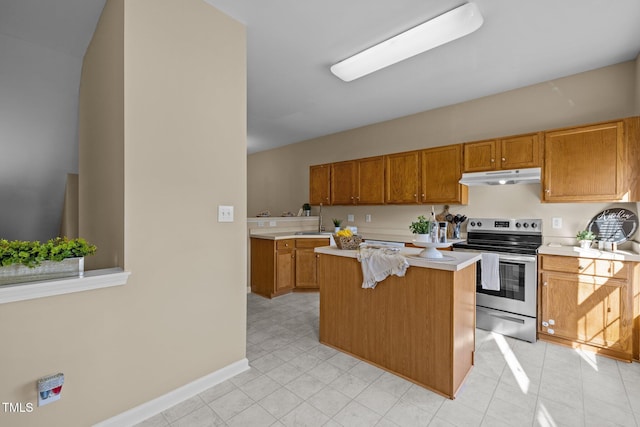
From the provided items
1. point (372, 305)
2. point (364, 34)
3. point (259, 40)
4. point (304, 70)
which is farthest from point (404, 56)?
point (372, 305)

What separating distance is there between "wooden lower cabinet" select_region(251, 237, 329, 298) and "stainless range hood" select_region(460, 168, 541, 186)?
2159 millimetres

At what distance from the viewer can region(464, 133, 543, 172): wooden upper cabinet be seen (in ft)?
9.83

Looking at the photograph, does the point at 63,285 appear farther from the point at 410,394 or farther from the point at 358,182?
the point at 358,182

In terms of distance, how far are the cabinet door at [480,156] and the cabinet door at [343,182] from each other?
1662mm

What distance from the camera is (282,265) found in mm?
4168

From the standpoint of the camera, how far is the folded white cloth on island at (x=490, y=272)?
2.93 meters

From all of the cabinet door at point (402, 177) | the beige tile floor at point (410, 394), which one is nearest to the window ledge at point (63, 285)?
the beige tile floor at point (410, 394)

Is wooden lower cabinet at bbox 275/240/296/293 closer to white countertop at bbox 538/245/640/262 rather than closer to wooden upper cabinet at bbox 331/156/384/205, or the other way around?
wooden upper cabinet at bbox 331/156/384/205

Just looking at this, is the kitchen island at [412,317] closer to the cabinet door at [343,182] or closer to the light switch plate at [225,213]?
the light switch plate at [225,213]

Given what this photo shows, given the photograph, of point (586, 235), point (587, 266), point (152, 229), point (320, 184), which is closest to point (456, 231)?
point (586, 235)

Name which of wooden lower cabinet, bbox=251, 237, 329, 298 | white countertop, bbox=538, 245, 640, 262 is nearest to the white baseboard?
wooden lower cabinet, bbox=251, 237, 329, 298

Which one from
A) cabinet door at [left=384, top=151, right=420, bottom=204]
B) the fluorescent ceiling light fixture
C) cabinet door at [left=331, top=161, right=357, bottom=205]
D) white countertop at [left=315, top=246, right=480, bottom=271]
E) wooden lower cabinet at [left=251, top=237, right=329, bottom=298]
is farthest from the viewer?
cabinet door at [left=331, top=161, right=357, bottom=205]

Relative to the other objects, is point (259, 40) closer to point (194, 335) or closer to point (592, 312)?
point (194, 335)

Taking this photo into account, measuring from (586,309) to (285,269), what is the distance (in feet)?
11.0
